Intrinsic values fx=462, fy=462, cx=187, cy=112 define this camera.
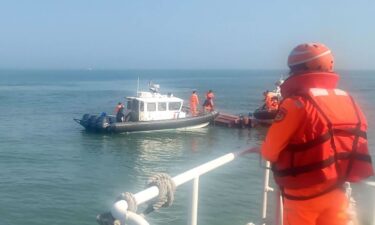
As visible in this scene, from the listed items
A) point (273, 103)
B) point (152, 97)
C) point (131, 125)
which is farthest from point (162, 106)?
point (273, 103)

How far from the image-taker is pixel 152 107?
2308 centimetres

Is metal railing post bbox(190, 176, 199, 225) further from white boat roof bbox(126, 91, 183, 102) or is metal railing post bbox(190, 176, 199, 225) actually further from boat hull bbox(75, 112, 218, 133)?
white boat roof bbox(126, 91, 183, 102)

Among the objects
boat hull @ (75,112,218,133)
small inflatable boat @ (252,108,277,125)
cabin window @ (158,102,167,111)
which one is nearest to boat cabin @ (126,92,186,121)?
cabin window @ (158,102,167,111)

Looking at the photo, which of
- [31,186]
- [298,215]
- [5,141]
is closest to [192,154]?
[31,186]

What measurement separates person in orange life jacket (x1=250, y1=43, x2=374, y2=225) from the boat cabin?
2071cm

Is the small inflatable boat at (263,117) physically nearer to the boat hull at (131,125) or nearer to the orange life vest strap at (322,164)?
the boat hull at (131,125)

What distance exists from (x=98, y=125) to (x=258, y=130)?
863 centimetres

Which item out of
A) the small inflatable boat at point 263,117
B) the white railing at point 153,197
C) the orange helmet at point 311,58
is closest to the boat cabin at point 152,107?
the small inflatable boat at point 263,117

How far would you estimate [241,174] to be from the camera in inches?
575

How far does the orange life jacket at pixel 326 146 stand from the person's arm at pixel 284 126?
3 centimetres

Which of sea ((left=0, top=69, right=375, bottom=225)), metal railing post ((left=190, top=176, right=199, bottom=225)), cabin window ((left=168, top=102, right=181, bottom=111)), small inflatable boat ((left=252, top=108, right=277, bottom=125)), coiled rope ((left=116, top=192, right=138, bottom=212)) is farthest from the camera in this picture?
small inflatable boat ((left=252, top=108, right=277, bottom=125))

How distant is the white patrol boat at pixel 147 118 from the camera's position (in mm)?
22812

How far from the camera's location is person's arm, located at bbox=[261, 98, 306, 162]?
2.11m

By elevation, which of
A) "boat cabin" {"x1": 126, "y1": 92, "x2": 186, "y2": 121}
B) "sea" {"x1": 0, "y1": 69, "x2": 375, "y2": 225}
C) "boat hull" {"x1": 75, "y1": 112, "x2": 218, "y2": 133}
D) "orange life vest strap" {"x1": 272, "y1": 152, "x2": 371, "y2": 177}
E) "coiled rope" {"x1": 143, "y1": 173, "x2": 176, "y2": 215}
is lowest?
"sea" {"x1": 0, "y1": 69, "x2": 375, "y2": 225}
